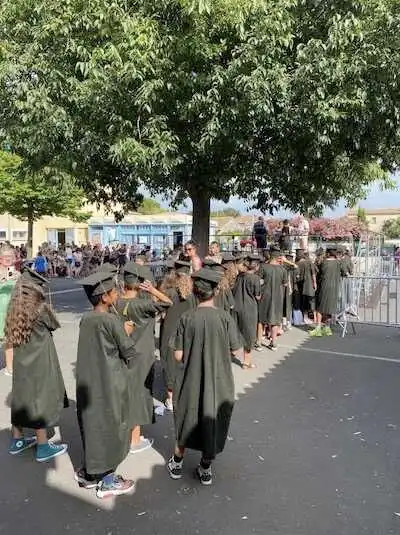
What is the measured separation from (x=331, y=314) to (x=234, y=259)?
3.59 m

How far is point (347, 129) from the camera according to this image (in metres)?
8.61

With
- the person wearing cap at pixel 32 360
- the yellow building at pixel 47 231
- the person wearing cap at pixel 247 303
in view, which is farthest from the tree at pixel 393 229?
the person wearing cap at pixel 32 360

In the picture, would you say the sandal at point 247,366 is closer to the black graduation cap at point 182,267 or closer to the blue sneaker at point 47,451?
the black graduation cap at point 182,267

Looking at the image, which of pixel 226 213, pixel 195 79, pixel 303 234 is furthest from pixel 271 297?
pixel 226 213

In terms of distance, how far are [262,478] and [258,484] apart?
12 cm

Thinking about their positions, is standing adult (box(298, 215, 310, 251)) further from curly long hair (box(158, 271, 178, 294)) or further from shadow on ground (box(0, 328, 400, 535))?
shadow on ground (box(0, 328, 400, 535))

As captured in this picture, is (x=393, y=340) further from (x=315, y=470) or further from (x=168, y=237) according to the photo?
(x=168, y=237)

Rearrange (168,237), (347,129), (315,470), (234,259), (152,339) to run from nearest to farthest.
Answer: (315,470) → (152,339) → (234,259) → (347,129) → (168,237)

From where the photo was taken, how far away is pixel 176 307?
19.6 feet

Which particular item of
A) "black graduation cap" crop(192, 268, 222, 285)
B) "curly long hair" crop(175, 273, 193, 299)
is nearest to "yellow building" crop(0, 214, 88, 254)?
"curly long hair" crop(175, 273, 193, 299)

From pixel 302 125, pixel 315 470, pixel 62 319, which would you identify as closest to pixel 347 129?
pixel 302 125

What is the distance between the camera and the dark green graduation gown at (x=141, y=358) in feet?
15.8

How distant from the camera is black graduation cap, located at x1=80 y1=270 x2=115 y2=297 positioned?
156 inches

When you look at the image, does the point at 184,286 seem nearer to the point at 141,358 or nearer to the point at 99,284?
the point at 141,358
